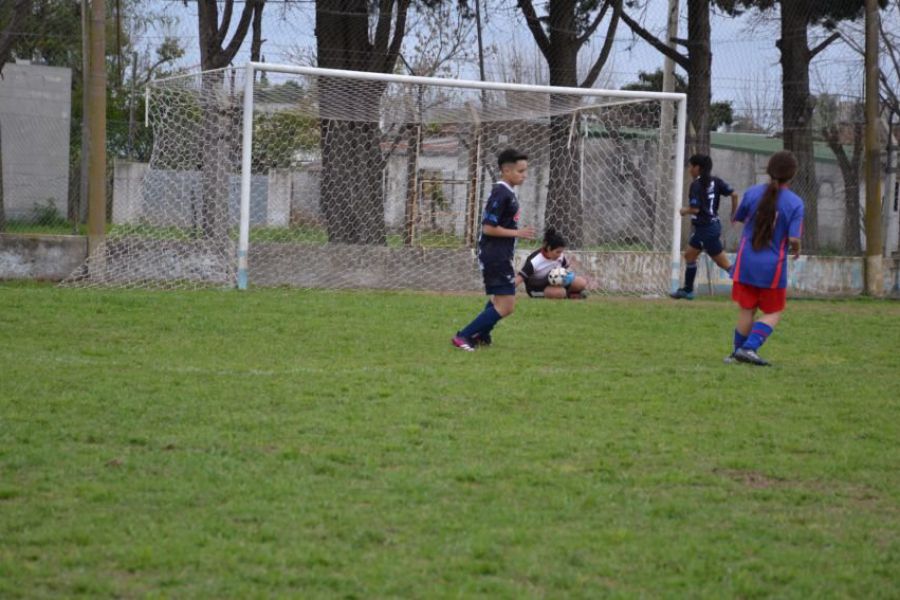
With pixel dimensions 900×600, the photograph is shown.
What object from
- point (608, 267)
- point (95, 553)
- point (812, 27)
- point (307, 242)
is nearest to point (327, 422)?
point (95, 553)

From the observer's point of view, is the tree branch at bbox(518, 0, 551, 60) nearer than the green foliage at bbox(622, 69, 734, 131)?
Yes

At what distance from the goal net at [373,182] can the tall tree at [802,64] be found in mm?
3164

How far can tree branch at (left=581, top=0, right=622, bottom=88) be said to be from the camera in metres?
22.1

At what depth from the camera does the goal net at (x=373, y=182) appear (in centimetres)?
1499

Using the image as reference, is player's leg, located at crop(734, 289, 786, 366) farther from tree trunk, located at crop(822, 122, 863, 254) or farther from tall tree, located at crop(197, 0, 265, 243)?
tree trunk, located at crop(822, 122, 863, 254)

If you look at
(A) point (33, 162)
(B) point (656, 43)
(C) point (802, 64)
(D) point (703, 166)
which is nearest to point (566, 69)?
(B) point (656, 43)

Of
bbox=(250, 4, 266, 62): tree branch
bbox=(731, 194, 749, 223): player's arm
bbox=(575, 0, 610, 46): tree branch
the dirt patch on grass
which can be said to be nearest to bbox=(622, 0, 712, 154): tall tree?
bbox=(575, 0, 610, 46): tree branch

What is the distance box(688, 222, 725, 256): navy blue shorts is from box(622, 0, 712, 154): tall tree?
4.82m

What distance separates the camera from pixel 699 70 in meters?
21.1

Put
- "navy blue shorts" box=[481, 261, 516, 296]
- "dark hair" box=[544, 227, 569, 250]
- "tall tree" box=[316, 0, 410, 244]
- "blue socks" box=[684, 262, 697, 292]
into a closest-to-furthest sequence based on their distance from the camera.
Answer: "navy blue shorts" box=[481, 261, 516, 296] → "dark hair" box=[544, 227, 569, 250] → "blue socks" box=[684, 262, 697, 292] → "tall tree" box=[316, 0, 410, 244]

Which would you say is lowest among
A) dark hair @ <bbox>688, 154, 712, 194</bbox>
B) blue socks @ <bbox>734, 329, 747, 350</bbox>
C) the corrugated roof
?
blue socks @ <bbox>734, 329, 747, 350</bbox>

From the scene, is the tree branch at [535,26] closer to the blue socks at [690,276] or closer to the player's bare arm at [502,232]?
the blue socks at [690,276]

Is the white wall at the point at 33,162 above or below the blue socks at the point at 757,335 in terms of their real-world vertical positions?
above

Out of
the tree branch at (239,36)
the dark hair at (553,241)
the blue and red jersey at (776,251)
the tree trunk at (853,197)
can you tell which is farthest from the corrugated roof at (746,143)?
the blue and red jersey at (776,251)
